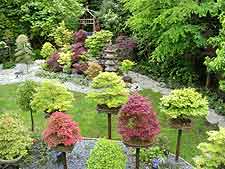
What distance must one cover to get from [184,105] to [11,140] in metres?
5.14

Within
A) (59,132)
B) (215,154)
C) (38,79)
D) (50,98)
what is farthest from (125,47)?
(215,154)

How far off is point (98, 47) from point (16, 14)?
646 centimetres

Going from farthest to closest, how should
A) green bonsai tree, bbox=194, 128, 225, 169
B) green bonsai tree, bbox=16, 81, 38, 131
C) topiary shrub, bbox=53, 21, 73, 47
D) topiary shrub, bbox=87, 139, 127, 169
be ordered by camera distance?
topiary shrub, bbox=53, 21, 73, 47 < green bonsai tree, bbox=16, 81, 38, 131 < topiary shrub, bbox=87, 139, 127, 169 < green bonsai tree, bbox=194, 128, 225, 169

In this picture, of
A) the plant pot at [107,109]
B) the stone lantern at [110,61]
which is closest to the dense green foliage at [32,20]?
the stone lantern at [110,61]

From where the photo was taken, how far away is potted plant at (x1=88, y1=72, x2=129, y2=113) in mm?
14102

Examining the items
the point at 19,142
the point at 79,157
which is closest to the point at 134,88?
the point at 79,157

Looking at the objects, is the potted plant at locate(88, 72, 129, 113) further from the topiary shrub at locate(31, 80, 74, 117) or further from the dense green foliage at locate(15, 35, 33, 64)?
the dense green foliage at locate(15, 35, 33, 64)

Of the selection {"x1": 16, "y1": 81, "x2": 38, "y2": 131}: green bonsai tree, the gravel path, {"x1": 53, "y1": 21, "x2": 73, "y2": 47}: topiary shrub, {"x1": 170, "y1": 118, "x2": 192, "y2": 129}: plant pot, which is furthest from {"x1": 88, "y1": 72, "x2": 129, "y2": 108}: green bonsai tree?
{"x1": 53, "y1": 21, "x2": 73, "y2": 47}: topiary shrub

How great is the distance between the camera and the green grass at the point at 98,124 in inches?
596

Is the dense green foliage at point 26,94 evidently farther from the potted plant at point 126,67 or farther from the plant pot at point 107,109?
the potted plant at point 126,67

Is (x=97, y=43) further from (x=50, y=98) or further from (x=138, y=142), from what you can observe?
(x=138, y=142)

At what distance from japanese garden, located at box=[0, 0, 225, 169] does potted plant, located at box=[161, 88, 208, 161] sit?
3cm

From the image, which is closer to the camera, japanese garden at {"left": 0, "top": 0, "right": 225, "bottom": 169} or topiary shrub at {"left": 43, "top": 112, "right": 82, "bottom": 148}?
topiary shrub at {"left": 43, "top": 112, "right": 82, "bottom": 148}

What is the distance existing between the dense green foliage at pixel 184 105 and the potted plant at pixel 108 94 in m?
1.64
